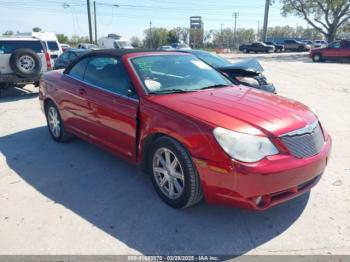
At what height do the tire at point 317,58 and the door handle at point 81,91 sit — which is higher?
the door handle at point 81,91

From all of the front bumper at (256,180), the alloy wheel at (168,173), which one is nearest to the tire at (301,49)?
the front bumper at (256,180)

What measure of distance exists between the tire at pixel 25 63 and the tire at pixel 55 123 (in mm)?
4371

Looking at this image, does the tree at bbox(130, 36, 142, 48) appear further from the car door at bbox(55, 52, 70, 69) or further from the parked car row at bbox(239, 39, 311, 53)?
the car door at bbox(55, 52, 70, 69)

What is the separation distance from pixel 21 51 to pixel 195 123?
7.85m

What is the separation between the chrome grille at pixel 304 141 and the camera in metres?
2.93

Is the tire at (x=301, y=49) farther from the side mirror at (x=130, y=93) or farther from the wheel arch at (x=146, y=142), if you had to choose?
the wheel arch at (x=146, y=142)

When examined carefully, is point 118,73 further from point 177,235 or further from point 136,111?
point 177,235

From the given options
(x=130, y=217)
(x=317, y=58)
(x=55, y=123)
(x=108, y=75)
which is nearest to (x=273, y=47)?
(x=317, y=58)

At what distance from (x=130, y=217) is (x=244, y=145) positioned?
4.49 feet

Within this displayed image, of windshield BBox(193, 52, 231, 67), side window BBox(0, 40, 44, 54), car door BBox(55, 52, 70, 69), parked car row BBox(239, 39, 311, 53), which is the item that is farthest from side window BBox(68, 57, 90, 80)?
parked car row BBox(239, 39, 311, 53)

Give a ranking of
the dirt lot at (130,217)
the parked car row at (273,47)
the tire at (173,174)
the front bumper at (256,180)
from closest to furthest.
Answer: the front bumper at (256,180) < the dirt lot at (130,217) < the tire at (173,174) < the parked car row at (273,47)

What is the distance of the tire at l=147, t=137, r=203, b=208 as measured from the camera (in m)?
3.07

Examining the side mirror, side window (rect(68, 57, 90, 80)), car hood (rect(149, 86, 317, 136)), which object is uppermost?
side window (rect(68, 57, 90, 80))

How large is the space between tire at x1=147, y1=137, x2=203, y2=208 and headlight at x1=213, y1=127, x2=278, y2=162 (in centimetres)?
40
